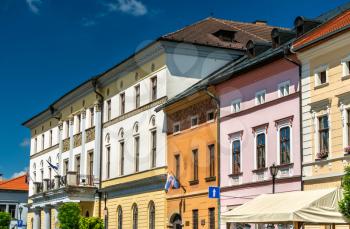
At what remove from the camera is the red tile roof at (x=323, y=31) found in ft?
82.4

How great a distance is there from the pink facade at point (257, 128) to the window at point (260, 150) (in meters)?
0.08

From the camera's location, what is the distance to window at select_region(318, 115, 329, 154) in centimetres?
2534

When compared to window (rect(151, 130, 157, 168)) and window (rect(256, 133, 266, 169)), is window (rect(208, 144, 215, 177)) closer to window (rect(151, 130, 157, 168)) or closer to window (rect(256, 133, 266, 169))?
window (rect(256, 133, 266, 169))

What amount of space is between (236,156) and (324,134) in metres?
6.41

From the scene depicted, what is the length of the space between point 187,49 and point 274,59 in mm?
11728

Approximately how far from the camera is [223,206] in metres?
32.0

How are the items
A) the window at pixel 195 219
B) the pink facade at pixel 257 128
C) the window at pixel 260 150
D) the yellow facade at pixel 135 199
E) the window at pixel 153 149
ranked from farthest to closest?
the window at pixel 153 149 < the yellow facade at pixel 135 199 < the window at pixel 195 219 < the window at pixel 260 150 < the pink facade at pixel 257 128

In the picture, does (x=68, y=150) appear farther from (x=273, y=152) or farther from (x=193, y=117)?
(x=273, y=152)

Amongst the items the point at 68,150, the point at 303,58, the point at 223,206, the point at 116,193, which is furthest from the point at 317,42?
the point at 68,150

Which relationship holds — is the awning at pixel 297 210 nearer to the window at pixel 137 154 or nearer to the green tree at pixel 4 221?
the window at pixel 137 154

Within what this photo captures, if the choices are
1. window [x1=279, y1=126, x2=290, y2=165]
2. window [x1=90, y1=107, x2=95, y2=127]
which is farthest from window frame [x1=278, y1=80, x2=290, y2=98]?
window [x1=90, y1=107, x2=95, y2=127]

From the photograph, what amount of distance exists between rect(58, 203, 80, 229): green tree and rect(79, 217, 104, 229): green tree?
1641 millimetres

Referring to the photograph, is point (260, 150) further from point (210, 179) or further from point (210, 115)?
point (210, 115)

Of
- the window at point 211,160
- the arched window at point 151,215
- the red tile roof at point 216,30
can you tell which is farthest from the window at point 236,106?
the arched window at point 151,215
